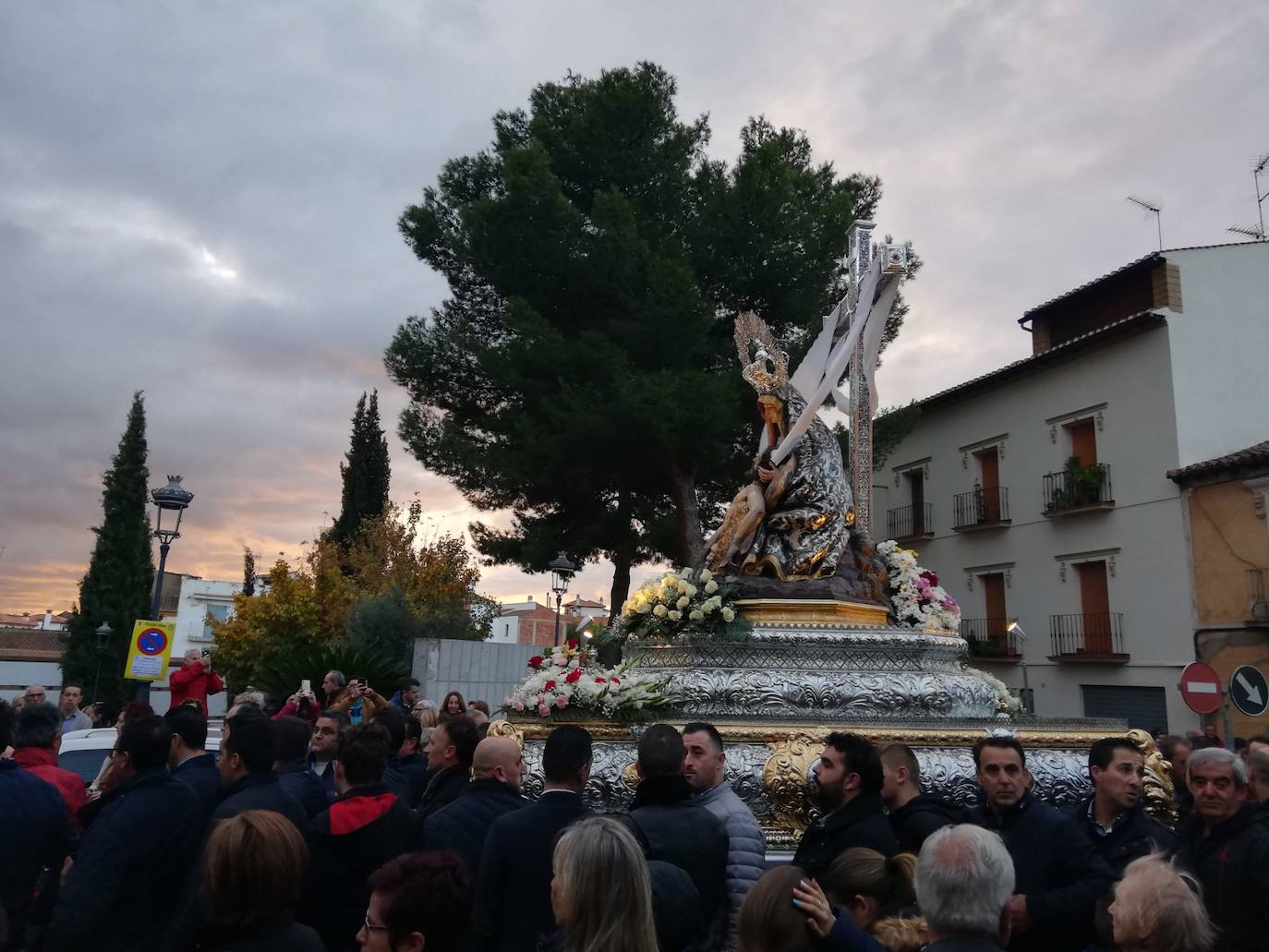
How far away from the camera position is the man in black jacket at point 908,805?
164 inches

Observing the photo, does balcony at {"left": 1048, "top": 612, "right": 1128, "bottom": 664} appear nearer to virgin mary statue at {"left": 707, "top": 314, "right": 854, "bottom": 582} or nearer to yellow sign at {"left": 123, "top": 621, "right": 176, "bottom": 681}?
virgin mary statue at {"left": 707, "top": 314, "right": 854, "bottom": 582}

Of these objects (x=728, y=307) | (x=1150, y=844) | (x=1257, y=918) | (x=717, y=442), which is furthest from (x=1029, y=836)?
(x=728, y=307)

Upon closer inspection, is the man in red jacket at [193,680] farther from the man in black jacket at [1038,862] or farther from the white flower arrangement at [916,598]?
the man in black jacket at [1038,862]

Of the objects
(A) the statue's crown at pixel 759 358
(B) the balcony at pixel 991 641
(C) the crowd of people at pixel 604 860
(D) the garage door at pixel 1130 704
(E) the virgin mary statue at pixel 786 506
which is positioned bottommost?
(D) the garage door at pixel 1130 704

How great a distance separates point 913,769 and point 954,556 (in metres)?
23.0

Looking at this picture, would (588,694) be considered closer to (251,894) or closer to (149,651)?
(251,894)

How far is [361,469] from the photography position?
3912 centimetres

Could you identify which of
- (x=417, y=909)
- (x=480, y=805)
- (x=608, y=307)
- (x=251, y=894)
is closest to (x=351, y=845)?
(x=480, y=805)

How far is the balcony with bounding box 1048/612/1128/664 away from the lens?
20578 mm

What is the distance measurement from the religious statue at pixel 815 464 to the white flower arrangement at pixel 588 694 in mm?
2187

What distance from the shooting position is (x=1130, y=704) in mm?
20219

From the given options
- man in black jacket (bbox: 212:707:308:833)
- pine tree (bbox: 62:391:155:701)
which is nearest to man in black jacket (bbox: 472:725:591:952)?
man in black jacket (bbox: 212:707:308:833)

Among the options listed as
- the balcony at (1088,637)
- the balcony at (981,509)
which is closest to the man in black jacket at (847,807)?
the balcony at (1088,637)

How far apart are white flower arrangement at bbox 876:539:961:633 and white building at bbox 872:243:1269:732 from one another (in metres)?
10.7
